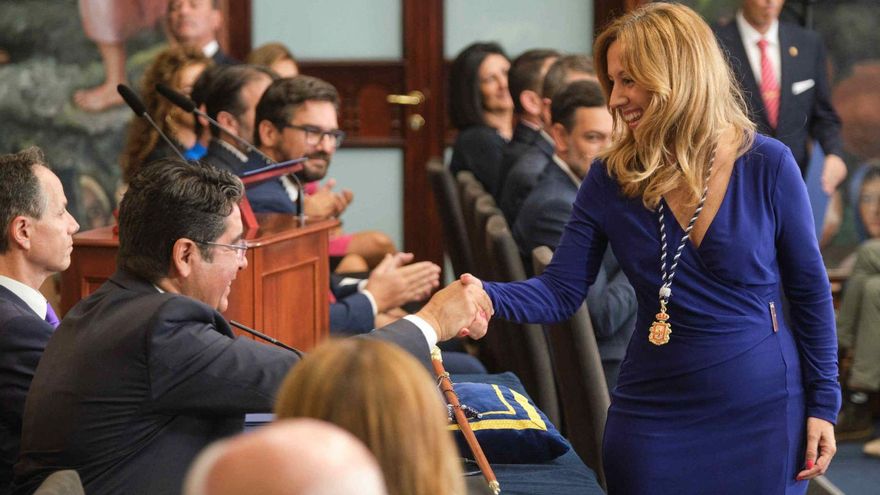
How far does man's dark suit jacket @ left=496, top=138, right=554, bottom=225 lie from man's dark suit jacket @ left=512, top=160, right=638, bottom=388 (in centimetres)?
87

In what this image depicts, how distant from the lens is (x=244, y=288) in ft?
9.73

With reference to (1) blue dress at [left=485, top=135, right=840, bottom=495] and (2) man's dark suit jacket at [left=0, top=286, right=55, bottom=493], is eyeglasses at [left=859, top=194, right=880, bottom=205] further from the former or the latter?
(2) man's dark suit jacket at [left=0, top=286, right=55, bottom=493]

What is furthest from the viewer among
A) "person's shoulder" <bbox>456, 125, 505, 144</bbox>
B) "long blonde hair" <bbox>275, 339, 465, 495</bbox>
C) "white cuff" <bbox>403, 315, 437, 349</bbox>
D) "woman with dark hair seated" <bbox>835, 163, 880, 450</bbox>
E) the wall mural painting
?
the wall mural painting

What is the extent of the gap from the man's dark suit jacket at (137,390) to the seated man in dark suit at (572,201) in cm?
134

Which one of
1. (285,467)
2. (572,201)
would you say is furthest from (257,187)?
(285,467)

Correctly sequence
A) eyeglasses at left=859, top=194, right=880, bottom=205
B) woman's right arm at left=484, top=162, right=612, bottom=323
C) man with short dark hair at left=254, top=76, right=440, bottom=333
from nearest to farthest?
woman's right arm at left=484, top=162, right=612, bottom=323, man with short dark hair at left=254, top=76, right=440, bottom=333, eyeglasses at left=859, top=194, right=880, bottom=205

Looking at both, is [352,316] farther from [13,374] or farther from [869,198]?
[869,198]

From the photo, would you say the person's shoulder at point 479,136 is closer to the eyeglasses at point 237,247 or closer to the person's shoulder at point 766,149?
the person's shoulder at point 766,149

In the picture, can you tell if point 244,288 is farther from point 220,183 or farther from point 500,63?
point 500,63

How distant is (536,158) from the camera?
5211 millimetres

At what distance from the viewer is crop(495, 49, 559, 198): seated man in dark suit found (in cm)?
569

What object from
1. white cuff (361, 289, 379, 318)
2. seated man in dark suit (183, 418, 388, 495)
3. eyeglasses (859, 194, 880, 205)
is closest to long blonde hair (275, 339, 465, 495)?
seated man in dark suit (183, 418, 388, 495)

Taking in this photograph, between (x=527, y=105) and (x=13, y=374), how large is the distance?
383 centimetres

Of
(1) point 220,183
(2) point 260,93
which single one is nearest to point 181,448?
(1) point 220,183
